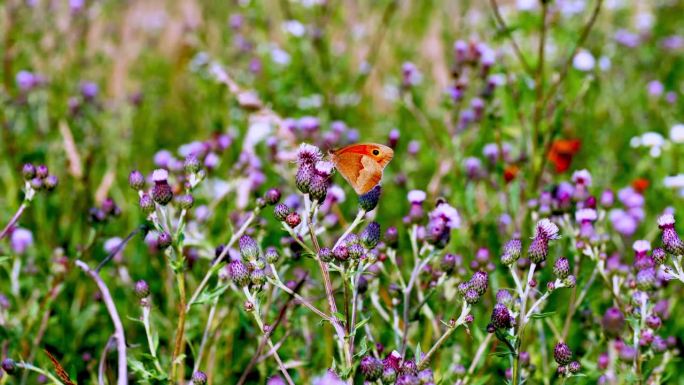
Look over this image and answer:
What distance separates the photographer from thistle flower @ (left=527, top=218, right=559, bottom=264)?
73.2 inches

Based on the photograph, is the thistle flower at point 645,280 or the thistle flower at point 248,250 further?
the thistle flower at point 645,280

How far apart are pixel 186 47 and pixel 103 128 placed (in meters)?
1.89

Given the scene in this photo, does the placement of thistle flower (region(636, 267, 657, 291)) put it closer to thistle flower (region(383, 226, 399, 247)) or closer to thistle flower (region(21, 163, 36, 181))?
thistle flower (region(383, 226, 399, 247))

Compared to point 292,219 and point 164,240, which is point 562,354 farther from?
point 164,240

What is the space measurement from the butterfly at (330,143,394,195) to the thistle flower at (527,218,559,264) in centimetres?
43

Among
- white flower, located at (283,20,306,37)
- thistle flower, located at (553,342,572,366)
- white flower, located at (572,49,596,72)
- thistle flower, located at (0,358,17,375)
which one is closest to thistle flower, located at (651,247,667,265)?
thistle flower, located at (553,342,572,366)

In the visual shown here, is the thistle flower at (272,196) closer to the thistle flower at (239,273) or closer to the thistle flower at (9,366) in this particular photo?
the thistle flower at (239,273)

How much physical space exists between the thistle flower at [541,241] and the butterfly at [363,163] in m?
0.43

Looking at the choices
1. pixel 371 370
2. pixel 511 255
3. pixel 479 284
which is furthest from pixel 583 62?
pixel 371 370

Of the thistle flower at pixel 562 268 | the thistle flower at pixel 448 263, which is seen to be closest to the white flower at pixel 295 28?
the thistle flower at pixel 448 263

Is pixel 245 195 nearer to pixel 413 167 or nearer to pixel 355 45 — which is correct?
pixel 413 167

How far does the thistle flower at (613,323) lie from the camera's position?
2242mm

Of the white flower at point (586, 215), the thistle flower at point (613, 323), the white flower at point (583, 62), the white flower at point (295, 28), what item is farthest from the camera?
the white flower at point (295, 28)

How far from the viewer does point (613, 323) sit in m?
2.24
